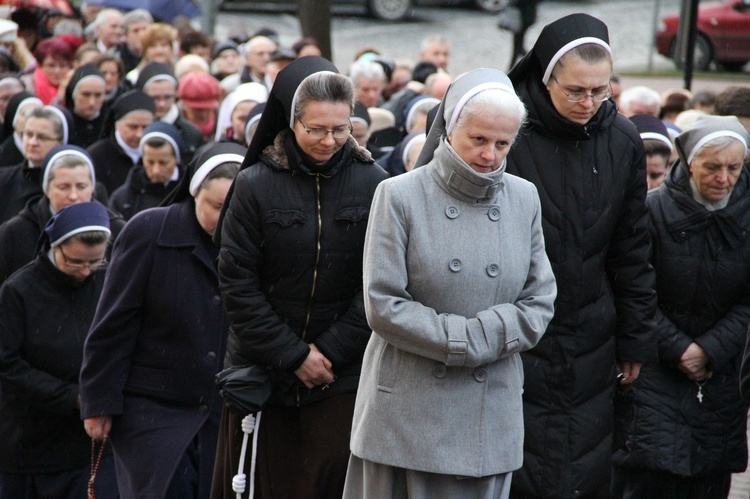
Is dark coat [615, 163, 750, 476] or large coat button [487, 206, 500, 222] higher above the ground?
large coat button [487, 206, 500, 222]

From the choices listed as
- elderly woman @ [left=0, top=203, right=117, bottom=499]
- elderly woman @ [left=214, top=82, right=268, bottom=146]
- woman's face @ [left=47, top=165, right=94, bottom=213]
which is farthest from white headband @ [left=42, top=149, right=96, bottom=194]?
elderly woman @ [left=214, top=82, right=268, bottom=146]

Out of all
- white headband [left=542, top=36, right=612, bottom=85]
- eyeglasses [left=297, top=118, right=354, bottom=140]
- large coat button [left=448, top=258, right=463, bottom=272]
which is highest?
white headband [left=542, top=36, right=612, bottom=85]

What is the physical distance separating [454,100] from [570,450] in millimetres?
1491

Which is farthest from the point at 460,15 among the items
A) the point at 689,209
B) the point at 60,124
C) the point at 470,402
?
the point at 470,402

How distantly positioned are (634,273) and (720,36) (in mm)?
19147

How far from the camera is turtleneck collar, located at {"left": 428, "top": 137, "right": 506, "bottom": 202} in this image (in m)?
4.10

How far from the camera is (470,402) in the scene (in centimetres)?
412

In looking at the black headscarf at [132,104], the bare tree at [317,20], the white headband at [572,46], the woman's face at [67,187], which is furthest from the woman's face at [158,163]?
the bare tree at [317,20]

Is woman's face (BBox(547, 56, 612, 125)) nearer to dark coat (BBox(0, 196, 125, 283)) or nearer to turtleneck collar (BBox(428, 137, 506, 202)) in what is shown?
turtleneck collar (BBox(428, 137, 506, 202))

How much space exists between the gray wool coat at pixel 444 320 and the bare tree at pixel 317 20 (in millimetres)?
13499

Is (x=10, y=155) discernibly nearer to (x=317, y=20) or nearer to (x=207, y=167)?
(x=207, y=167)

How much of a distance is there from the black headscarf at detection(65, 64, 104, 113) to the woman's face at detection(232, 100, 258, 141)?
2435 millimetres

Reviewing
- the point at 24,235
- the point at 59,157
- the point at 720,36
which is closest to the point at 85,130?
the point at 59,157

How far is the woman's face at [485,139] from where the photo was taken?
409 centimetres
